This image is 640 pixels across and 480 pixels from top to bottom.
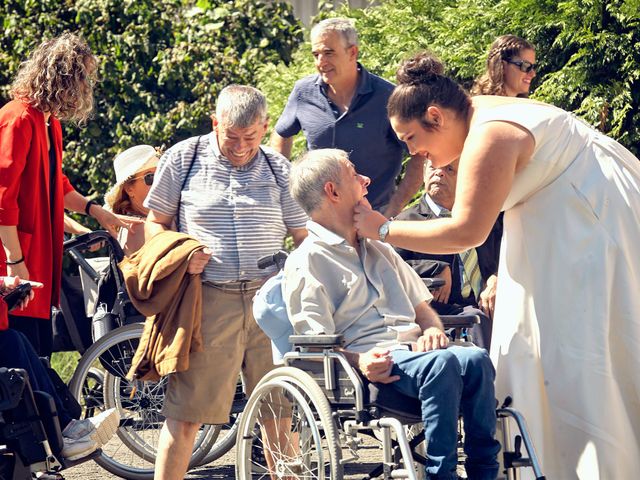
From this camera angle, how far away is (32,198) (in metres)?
5.96

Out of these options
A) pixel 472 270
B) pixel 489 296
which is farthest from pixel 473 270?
pixel 489 296

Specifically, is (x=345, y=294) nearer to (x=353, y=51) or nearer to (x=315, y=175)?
(x=315, y=175)

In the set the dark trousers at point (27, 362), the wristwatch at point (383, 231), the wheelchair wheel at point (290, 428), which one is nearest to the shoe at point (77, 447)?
the dark trousers at point (27, 362)

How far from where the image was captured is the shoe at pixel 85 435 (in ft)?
17.2

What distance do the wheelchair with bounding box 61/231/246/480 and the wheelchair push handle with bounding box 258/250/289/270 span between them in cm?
111

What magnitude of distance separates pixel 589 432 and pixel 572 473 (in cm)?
17

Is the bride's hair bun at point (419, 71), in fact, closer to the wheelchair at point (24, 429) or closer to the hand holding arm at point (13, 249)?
the wheelchair at point (24, 429)

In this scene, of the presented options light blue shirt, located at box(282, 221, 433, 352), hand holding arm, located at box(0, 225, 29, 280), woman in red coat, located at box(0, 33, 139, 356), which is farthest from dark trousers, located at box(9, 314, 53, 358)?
light blue shirt, located at box(282, 221, 433, 352)

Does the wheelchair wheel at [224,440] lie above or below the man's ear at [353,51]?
below

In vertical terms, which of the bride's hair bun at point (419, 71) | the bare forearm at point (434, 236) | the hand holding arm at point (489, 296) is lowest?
the hand holding arm at point (489, 296)

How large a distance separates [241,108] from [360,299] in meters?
1.10

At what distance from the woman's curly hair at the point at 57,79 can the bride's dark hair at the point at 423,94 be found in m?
1.96

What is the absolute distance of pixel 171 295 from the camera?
17.9ft

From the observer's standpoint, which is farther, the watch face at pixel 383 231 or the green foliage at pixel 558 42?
the green foliage at pixel 558 42
